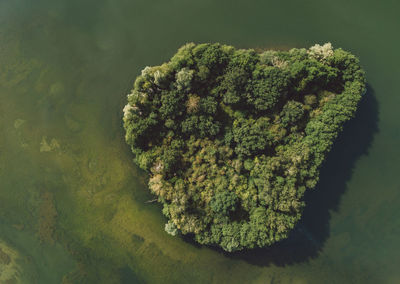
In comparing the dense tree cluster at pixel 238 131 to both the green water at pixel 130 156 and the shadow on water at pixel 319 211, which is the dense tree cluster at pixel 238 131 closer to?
the shadow on water at pixel 319 211

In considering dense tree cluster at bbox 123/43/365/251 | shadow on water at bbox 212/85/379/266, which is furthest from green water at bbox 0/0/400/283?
dense tree cluster at bbox 123/43/365/251

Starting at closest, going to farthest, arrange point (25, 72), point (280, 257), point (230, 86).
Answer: point (230, 86)
point (280, 257)
point (25, 72)

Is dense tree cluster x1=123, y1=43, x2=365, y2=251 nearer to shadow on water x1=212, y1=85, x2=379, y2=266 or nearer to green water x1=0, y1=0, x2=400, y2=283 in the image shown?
shadow on water x1=212, y1=85, x2=379, y2=266

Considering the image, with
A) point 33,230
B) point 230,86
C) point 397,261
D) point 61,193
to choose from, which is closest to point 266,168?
point 230,86

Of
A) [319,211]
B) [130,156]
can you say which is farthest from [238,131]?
[319,211]

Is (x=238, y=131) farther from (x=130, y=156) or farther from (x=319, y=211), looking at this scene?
(x=319, y=211)

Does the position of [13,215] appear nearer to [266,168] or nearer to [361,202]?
[266,168]
